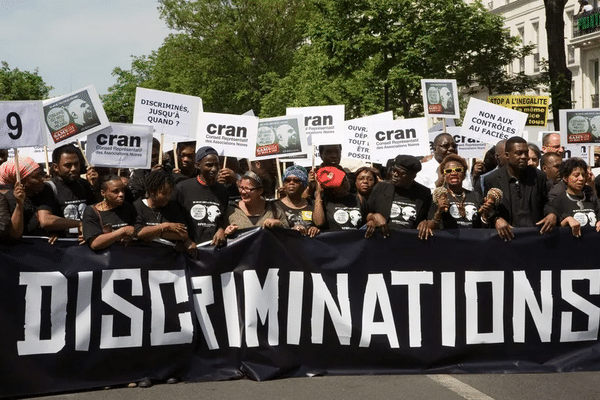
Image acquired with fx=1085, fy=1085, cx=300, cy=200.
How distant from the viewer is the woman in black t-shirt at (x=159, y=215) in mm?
8125

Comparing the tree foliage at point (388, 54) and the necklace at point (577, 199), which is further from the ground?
the tree foliage at point (388, 54)

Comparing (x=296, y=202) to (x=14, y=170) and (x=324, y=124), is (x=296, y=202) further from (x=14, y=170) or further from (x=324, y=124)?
(x=324, y=124)

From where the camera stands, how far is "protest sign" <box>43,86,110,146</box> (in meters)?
10.6

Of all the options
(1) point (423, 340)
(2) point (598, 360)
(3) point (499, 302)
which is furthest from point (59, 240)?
(2) point (598, 360)

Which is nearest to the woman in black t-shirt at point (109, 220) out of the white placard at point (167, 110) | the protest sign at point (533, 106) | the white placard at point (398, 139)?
the white placard at point (167, 110)

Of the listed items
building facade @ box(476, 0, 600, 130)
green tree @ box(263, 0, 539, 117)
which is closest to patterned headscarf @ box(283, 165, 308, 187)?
green tree @ box(263, 0, 539, 117)

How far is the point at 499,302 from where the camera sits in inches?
338

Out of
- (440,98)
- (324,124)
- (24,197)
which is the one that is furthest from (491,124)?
(24,197)

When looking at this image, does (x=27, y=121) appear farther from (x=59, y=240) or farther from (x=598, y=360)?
(x=598, y=360)

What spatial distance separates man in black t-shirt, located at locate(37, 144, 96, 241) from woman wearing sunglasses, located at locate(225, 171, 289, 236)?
1201mm

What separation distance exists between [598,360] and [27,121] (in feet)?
16.4

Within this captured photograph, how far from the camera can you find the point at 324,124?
13.3 metres

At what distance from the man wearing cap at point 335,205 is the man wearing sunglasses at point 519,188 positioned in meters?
1.27

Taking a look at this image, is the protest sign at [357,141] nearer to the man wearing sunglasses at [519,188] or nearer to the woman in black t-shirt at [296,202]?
the man wearing sunglasses at [519,188]
